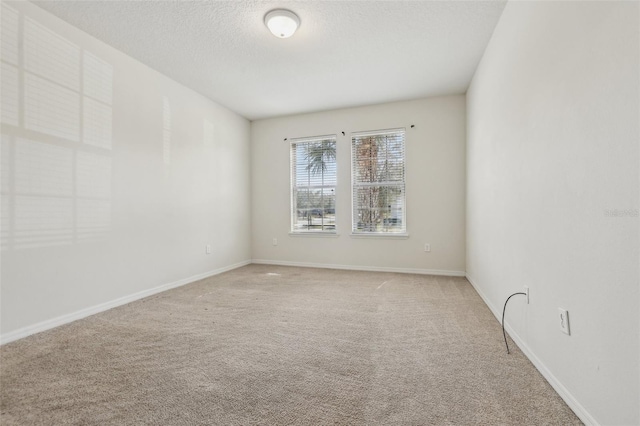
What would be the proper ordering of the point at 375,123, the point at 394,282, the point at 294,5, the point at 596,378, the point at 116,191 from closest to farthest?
the point at 596,378 → the point at 294,5 → the point at 116,191 → the point at 394,282 → the point at 375,123

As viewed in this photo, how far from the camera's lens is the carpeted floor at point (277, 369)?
131cm

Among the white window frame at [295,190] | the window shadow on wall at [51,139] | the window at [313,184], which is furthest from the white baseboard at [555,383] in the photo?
the window shadow on wall at [51,139]

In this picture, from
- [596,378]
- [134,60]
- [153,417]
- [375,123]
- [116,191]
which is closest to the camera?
[596,378]

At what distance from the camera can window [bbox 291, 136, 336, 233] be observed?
186 inches

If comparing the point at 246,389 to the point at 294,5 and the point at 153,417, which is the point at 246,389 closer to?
the point at 153,417

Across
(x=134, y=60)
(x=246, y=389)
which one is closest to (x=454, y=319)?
(x=246, y=389)

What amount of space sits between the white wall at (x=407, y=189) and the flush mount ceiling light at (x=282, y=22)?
2.23 metres

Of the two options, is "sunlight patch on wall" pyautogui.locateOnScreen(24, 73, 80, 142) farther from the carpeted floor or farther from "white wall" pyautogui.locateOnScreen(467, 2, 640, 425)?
"white wall" pyautogui.locateOnScreen(467, 2, 640, 425)

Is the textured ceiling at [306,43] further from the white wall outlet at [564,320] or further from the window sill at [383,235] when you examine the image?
the white wall outlet at [564,320]

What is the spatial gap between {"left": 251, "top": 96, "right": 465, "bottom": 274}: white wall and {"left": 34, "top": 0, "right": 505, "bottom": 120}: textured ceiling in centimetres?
47

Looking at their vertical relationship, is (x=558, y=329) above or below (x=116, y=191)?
below

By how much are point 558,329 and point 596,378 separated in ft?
1.03

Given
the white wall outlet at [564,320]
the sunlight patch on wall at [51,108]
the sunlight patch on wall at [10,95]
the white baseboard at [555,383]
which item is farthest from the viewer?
the sunlight patch on wall at [51,108]

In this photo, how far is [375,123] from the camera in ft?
14.6
